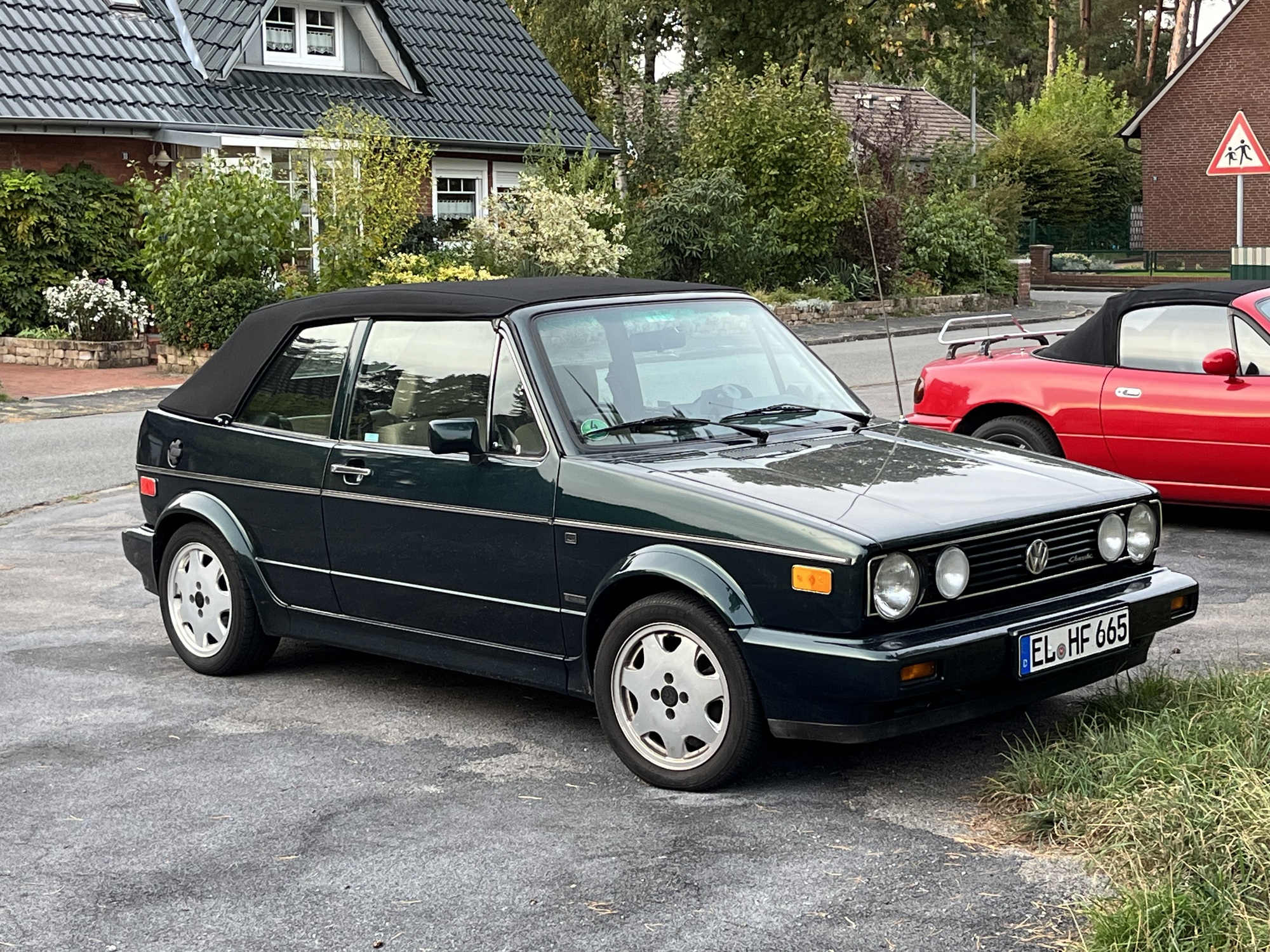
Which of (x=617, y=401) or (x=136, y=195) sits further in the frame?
(x=136, y=195)

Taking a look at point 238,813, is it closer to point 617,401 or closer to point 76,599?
point 617,401

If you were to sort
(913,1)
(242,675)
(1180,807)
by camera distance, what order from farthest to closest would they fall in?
(913,1)
(242,675)
(1180,807)

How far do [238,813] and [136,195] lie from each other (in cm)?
2198

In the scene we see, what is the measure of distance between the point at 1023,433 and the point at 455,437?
18.1 ft

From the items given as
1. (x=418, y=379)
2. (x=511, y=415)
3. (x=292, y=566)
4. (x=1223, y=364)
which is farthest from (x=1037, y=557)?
(x=1223, y=364)

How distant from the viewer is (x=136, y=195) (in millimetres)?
25734

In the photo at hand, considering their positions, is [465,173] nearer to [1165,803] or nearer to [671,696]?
[671,696]

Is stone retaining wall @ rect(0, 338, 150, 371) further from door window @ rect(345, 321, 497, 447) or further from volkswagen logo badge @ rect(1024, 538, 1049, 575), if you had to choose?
volkswagen logo badge @ rect(1024, 538, 1049, 575)

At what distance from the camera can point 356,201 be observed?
22.7 meters

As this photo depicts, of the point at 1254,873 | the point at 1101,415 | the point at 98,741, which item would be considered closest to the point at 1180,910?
the point at 1254,873

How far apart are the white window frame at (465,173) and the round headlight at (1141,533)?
87.2ft

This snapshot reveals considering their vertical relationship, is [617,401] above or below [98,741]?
above

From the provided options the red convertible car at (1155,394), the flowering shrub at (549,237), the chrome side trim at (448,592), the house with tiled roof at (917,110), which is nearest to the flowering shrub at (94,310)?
the flowering shrub at (549,237)

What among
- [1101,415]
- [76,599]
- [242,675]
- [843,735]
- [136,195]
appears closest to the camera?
[843,735]
